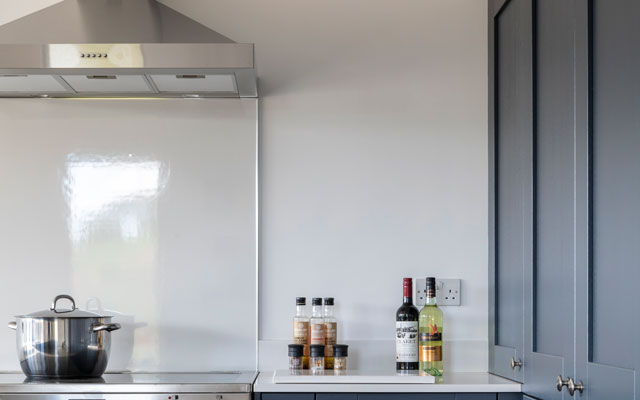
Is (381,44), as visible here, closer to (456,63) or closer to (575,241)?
(456,63)

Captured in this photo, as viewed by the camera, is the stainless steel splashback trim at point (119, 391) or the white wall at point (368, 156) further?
the white wall at point (368, 156)

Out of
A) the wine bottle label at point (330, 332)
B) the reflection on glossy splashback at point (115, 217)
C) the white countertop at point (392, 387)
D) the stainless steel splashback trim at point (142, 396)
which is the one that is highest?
the reflection on glossy splashback at point (115, 217)

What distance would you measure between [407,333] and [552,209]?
68 cm

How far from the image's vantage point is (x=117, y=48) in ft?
7.97

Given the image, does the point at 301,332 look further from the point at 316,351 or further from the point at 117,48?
the point at 117,48

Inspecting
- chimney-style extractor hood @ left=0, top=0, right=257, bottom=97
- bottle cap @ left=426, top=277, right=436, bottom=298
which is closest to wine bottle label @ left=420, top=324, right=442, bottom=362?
bottle cap @ left=426, top=277, right=436, bottom=298

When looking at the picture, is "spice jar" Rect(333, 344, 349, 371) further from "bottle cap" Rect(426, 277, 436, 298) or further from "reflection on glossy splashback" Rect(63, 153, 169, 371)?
"reflection on glossy splashback" Rect(63, 153, 169, 371)

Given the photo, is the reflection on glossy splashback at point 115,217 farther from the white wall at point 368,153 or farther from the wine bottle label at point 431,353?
the wine bottle label at point 431,353

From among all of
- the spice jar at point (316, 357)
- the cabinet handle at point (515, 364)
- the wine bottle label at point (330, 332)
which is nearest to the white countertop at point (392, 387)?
the cabinet handle at point (515, 364)

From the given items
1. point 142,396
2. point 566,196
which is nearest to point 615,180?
point 566,196

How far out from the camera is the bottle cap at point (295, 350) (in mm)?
2584

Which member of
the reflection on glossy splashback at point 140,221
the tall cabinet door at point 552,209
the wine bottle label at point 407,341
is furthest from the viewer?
the reflection on glossy splashback at point 140,221

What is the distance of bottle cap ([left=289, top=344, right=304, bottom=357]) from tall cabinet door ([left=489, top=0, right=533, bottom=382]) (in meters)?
0.61

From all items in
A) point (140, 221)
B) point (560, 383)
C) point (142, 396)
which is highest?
point (140, 221)
